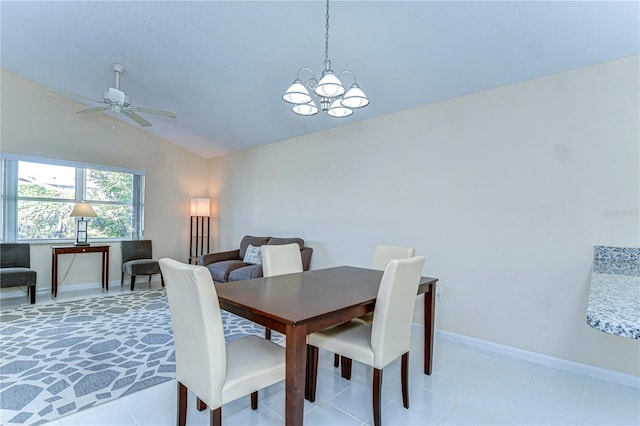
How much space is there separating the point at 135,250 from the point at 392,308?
4.92 m

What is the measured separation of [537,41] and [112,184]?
235 inches

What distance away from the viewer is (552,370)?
258cm

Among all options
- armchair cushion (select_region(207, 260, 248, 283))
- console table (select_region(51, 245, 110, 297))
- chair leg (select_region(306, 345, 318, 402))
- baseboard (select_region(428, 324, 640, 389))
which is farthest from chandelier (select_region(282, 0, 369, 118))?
console table (select_region(51, 245, 110, 297))

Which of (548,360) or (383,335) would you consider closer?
(383,335)

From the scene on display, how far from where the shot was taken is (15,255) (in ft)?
14.1

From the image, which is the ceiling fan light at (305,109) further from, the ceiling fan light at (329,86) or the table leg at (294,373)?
the table leg at (294,373)

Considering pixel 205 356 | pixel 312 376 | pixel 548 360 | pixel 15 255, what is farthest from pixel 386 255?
pixel 15 255

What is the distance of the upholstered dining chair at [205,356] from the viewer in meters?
1.41

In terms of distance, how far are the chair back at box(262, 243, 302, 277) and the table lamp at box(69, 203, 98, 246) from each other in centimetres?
350

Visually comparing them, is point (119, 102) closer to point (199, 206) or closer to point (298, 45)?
point (298, 45)

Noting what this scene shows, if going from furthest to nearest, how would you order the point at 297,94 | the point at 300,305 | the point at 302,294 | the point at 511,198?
the point at 511,198, the point at 297,94, the point at 302,294, the point at 300,305

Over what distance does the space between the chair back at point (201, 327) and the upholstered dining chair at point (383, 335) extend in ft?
2.49

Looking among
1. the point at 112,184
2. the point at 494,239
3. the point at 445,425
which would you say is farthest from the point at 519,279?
the point at 112,184

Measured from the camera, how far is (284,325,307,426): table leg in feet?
Answer: 4.65
